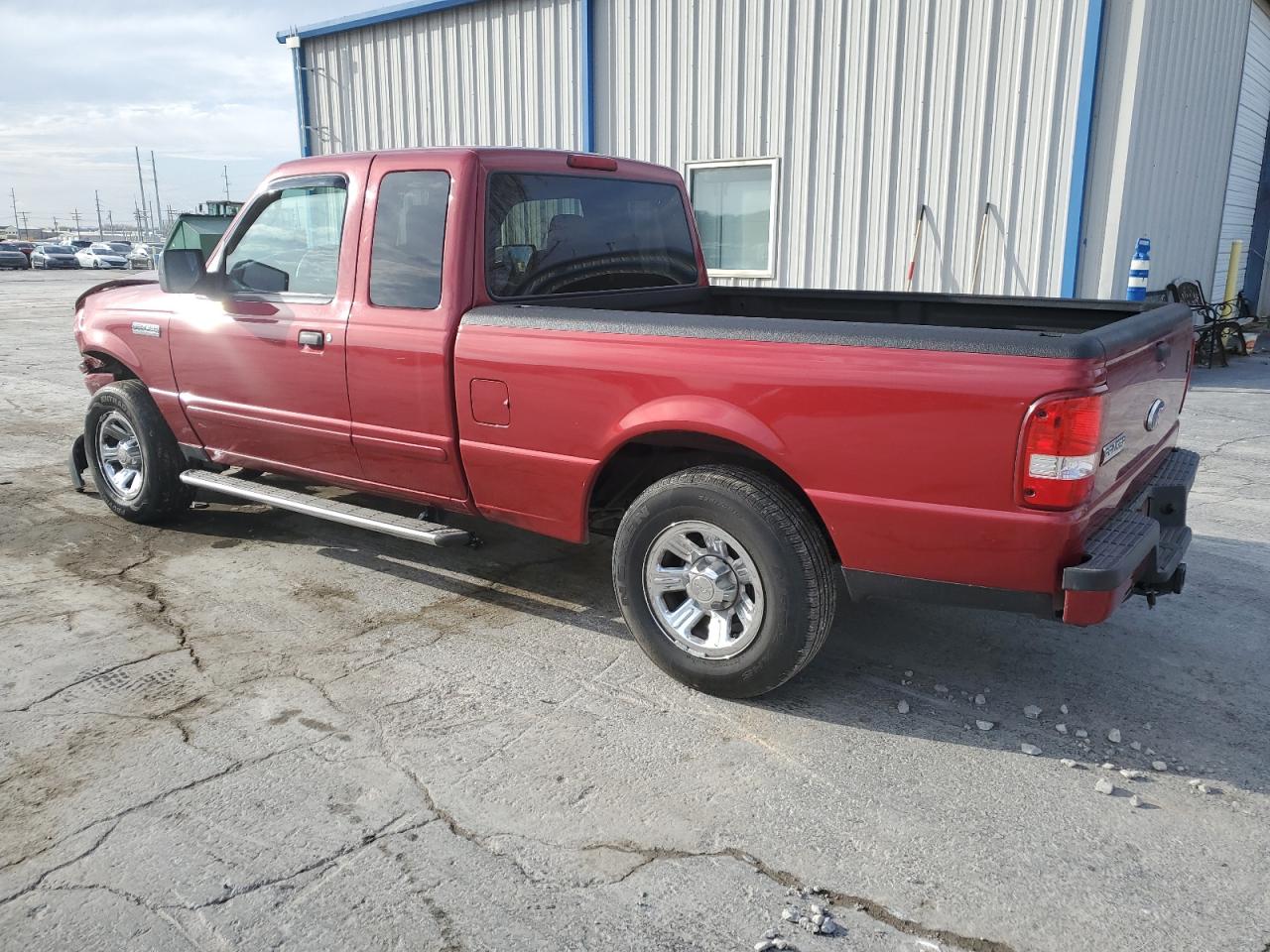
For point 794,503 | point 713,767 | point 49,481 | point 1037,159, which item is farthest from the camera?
point 1037,159

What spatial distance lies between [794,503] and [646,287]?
191 cm

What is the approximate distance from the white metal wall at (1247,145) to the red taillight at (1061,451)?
13.9 meters

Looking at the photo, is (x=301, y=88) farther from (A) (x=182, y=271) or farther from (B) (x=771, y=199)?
(A) (x=182, y=271)

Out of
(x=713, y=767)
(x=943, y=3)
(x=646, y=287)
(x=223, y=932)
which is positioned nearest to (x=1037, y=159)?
(x=943, y=3)

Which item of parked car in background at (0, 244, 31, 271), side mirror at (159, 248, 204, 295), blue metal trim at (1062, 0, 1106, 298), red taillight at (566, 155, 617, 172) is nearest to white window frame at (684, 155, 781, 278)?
blue metal trim at (1062, 0, 1106, 298)

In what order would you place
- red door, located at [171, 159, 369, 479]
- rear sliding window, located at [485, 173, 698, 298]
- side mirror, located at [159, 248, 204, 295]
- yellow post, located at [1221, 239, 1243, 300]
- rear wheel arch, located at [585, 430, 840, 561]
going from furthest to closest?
yellow post, located at [1221, 239, 1243, 300]
side mirror, located at [159, 248, 204, 295]
red door, located at [171, 159, 369, 479]
rear sliding window, located at [485, 173, 698, 298]
rear wheel arch, located at [585, 430, 840, 561]

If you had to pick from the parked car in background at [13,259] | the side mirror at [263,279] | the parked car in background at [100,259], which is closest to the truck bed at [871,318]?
the side mirror at [263,279]

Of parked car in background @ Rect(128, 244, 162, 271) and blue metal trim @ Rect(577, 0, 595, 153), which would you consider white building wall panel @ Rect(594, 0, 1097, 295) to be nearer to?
blue metal trim @ Rect(577, 0, 595, 153)

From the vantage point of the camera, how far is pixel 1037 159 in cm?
950

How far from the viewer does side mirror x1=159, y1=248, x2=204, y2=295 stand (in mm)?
4766

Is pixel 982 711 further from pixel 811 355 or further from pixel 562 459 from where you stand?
pixel 562 459

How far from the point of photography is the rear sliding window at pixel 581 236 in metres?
4.15

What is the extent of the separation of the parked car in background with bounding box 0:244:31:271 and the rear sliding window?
51.3 meters

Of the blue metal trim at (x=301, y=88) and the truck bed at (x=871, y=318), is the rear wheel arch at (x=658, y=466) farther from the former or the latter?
the blue metal trim at (x=301, y=88)
